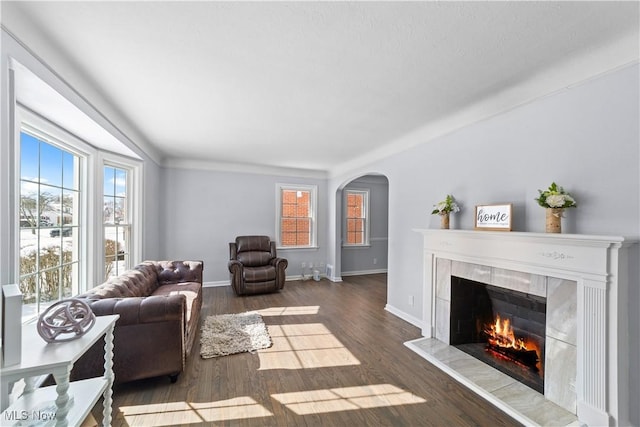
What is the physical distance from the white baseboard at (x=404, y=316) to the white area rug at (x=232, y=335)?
1898mm

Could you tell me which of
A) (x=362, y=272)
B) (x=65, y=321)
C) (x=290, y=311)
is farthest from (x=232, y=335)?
(x=362, y=272)

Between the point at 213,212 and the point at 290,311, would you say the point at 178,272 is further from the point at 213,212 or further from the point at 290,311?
the point at 213,212

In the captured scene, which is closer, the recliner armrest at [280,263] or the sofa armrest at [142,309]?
the sofa armrest at [142,309]

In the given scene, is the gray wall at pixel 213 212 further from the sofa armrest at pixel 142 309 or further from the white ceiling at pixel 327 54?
the sofa armrest at pixel 142 309

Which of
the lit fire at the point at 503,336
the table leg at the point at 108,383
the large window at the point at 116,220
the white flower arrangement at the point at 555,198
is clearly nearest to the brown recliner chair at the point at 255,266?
the large window at the point at 116,220

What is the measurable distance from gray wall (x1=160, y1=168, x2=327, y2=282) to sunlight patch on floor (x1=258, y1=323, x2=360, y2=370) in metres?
2.74

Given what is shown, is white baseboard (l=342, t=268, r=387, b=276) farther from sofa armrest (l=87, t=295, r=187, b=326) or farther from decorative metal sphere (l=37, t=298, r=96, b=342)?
decorative metal sphere (l=37, t=298, r=96, b=342)

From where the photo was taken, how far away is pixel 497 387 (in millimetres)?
2186

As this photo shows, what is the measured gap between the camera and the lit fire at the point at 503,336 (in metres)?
2.51

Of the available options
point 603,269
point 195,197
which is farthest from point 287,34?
point 195,197

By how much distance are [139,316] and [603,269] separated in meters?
3.32

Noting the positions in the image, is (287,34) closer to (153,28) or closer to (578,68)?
(153,28)

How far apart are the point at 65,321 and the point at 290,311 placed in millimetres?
2914

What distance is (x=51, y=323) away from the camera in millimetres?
1409
